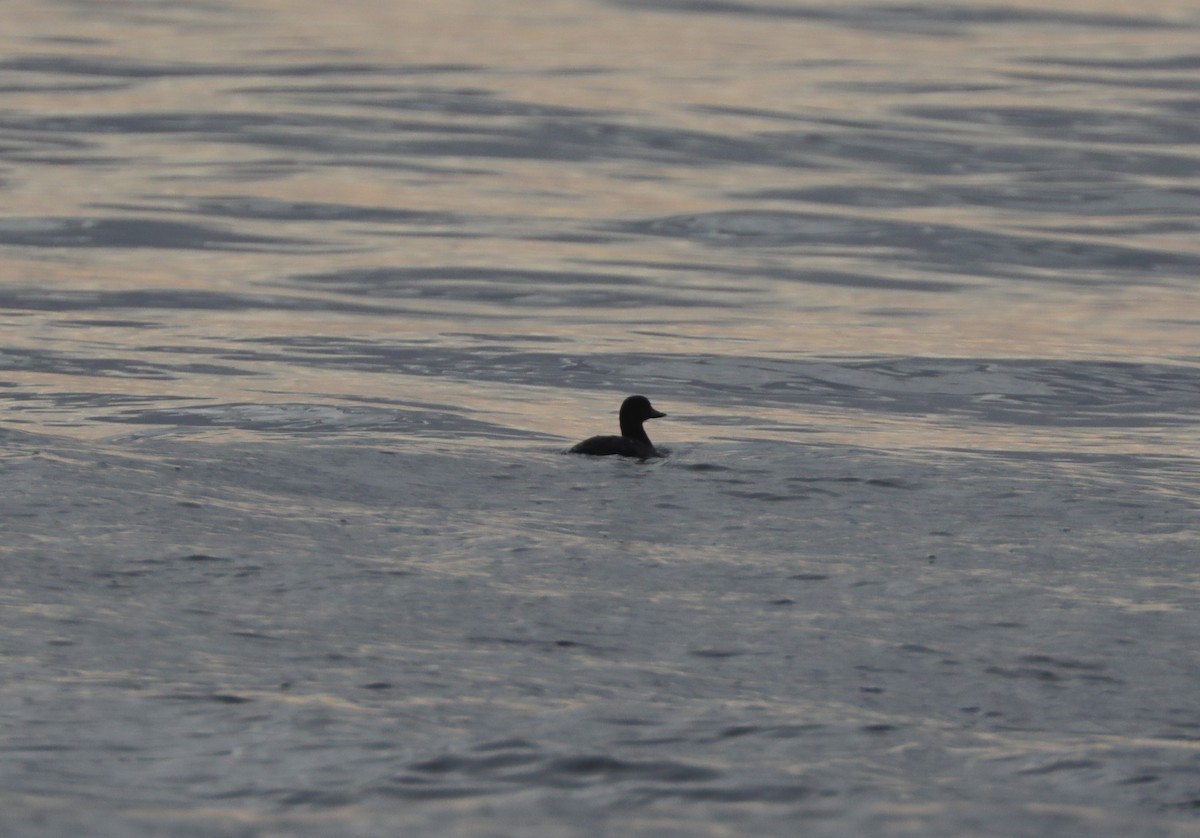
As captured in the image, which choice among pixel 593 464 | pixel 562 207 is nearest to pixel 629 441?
pixel 593 464

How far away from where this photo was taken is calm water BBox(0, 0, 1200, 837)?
6781 millimetres

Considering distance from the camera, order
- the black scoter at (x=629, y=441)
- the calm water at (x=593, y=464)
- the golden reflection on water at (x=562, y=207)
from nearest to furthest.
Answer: the calm water at (x=593, y=464) → the black scoter at (x=629, y=441) → the golden reflection on water at (x=562, y=207)

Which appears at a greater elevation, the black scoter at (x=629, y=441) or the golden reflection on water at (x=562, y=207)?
the golden reflection on water at (x=562, y=207)

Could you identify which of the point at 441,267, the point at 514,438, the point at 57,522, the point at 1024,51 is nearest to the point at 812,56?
the point at 1024,51

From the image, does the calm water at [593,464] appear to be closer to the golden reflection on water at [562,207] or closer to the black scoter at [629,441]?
the golden reflection on water at [562,207]

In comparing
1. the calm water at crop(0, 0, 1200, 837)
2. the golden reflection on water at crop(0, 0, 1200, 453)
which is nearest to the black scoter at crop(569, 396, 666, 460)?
the calm water at crop(0, 0, 1200, 837)

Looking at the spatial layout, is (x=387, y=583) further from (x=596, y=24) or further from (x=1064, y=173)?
(x=596, y=24)

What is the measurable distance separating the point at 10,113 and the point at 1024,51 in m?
20.0

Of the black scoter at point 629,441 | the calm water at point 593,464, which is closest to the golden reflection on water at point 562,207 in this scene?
the calm water at point 593,464

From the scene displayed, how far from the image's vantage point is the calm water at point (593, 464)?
6781mm

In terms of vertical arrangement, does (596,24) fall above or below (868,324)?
above

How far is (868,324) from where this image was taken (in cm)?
1855

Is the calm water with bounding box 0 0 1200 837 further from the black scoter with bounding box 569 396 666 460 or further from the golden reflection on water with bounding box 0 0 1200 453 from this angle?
the black scoter with bounding box 569 396 666 460

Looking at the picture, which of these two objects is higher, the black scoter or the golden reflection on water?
the golden reflection on water
